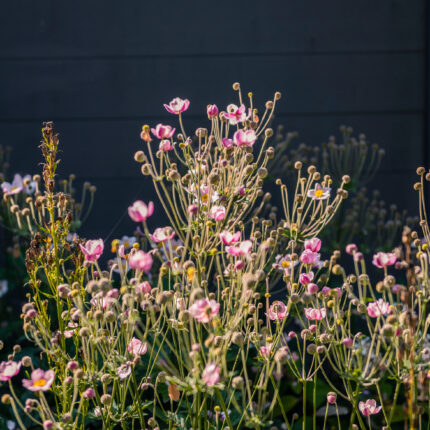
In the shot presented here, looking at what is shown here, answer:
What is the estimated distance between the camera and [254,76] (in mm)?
3387

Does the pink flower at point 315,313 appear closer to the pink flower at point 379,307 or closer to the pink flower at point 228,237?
the pink flower at point 379,307

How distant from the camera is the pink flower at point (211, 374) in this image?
0.96 meters

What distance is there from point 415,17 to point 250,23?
0.86m

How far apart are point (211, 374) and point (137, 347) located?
1.17ft

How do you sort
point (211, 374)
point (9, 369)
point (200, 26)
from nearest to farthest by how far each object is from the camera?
point (211, 374)
point (9, 369)
point (200, 26)

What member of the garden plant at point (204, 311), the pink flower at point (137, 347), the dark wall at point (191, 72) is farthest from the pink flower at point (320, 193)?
the dark wall at point (191, 72)

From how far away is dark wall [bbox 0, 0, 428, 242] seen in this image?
3342mm

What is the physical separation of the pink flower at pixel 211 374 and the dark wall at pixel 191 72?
96.3 inches

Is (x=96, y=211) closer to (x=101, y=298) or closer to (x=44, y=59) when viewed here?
(x=44, y=59)

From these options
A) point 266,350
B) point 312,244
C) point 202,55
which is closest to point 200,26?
point 202,55

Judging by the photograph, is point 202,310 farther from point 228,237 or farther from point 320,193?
point 320,193

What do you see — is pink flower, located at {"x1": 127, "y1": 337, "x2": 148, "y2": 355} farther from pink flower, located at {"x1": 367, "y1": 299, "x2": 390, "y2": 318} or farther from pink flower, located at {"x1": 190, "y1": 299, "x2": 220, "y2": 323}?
pink flower, located at {"x1": 367, "y1": 299, "x2": 390, "y2": 318}

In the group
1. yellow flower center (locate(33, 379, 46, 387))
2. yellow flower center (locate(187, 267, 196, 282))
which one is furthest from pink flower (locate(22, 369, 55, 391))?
yellow flower center (locate(187, 267, 196, 282))

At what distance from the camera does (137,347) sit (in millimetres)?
1287
